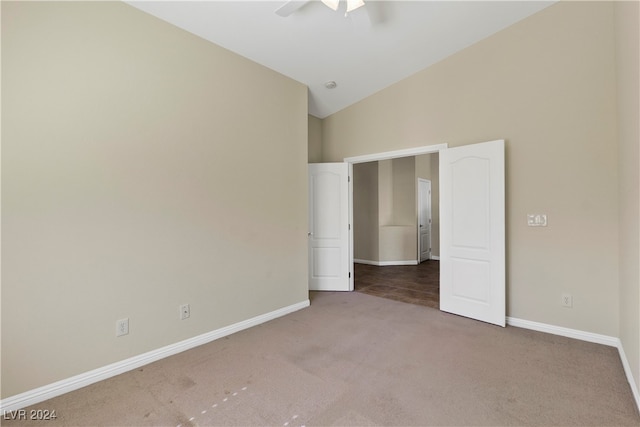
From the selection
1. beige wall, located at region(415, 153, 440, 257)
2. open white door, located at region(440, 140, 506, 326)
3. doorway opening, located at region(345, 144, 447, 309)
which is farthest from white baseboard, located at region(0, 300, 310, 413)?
beige wall, located at region(415, 153, 440, 257)

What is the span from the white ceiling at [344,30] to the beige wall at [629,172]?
101 centimetres

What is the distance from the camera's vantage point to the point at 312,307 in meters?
3.87

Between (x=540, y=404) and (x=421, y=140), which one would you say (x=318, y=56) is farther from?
(x=540, y=404)

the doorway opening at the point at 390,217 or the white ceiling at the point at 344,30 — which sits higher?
the white ceiling at the point at 344,30

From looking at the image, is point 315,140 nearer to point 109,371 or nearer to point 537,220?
point 537,220

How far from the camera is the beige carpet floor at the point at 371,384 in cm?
179

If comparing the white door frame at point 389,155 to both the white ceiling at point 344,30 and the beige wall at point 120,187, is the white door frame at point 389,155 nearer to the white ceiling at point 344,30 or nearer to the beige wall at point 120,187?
the white ceiling at point 344,30

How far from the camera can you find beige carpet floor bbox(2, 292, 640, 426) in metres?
1.79

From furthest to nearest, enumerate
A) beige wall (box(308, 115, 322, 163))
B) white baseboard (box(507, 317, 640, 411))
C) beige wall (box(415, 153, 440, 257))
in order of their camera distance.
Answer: beige wall (box(415, 153, 440, 257)) < beige wall (box(308, 115, 322, 163)) < white baseboard (box(507, 317, 640, 411))

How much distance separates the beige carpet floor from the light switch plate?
3.67 feet

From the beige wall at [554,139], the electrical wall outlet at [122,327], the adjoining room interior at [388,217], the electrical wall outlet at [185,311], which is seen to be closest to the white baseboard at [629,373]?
the beige wall at [554,139]

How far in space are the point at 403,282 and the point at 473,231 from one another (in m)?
2.10

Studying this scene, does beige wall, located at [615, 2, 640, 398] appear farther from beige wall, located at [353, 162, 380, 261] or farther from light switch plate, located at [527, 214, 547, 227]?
beige wall, located at [353, 162, 380, 261]

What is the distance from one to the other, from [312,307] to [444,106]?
3.07 metres
